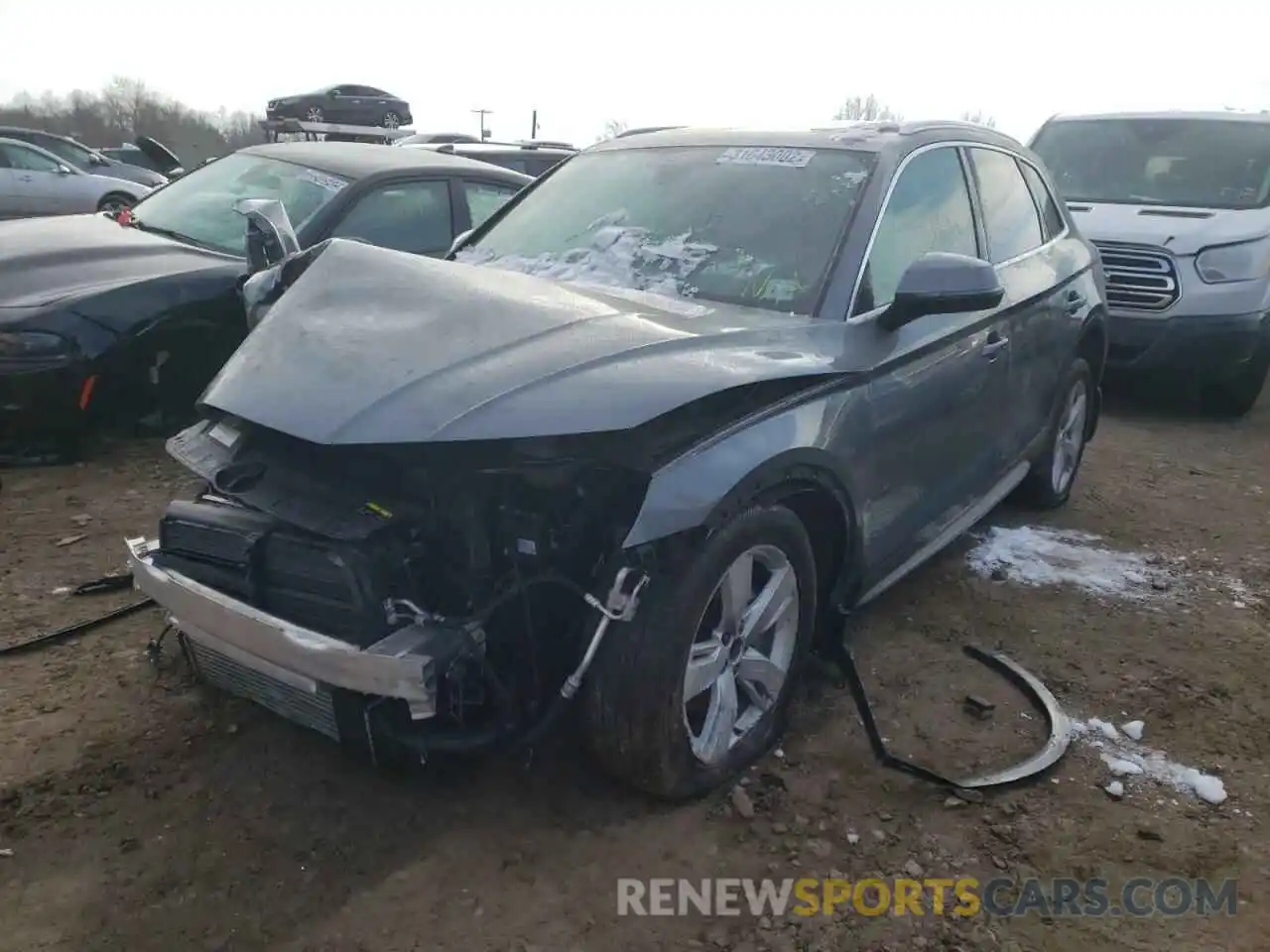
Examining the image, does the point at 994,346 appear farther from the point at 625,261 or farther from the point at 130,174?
the point at 130,174

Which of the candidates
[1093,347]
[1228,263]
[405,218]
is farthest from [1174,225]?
[405,218]

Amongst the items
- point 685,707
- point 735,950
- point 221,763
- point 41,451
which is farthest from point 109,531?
point 735,950

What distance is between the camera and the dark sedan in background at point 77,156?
15.6 meters

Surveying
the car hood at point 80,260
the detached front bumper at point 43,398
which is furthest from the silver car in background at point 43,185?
the detached front bumper at point 43,398

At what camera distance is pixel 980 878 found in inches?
100

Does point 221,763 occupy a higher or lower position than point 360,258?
lower

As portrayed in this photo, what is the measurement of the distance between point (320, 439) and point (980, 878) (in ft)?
6.21

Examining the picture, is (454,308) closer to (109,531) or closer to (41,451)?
(109,531)

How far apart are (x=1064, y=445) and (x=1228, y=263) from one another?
117 inches

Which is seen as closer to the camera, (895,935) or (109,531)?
(895,935)

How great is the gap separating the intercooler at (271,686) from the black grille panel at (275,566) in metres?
0.13

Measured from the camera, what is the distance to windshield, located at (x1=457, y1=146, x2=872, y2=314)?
10.5ft

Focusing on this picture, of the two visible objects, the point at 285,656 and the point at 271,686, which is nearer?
the point at 285,656

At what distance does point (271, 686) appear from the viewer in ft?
8.20
